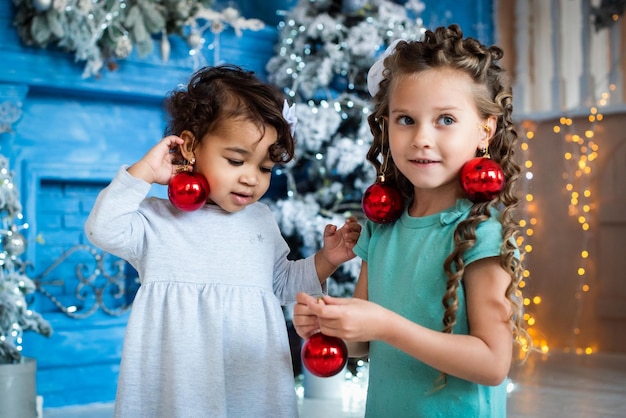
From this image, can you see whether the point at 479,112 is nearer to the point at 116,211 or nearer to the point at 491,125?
the point at 491,125

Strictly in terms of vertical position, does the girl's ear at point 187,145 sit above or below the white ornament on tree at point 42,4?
below

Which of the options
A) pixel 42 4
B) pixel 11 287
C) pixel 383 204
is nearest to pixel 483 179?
pixel 383 204

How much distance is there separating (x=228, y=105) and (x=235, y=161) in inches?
5.1

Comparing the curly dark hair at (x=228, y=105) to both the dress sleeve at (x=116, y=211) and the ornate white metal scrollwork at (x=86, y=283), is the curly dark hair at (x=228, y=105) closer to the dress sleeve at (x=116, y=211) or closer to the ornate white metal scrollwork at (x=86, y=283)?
the dress sleeve at (x=116, y=211)

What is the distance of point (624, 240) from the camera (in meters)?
4.86

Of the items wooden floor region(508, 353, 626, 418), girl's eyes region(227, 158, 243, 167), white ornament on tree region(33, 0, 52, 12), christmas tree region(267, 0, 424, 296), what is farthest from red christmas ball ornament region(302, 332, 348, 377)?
white ornament on tree region(33, 0, 52, 12)

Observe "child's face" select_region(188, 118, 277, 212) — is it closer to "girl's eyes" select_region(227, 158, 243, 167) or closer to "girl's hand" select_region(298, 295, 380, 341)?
"girl's eyes" select_region(227, 158, 243, 167)

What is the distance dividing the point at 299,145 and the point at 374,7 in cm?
79

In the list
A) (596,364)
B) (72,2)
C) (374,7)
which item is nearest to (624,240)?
(596,364)

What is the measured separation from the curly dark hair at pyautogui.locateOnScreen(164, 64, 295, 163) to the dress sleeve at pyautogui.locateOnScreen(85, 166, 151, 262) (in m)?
0.19

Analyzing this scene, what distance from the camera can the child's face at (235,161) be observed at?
1608 mm

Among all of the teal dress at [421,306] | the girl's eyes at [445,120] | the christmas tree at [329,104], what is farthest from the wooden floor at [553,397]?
the girl's eyes at [445,120]

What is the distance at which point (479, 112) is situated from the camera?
4.33 feet

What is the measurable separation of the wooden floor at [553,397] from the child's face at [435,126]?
7.01 ft
